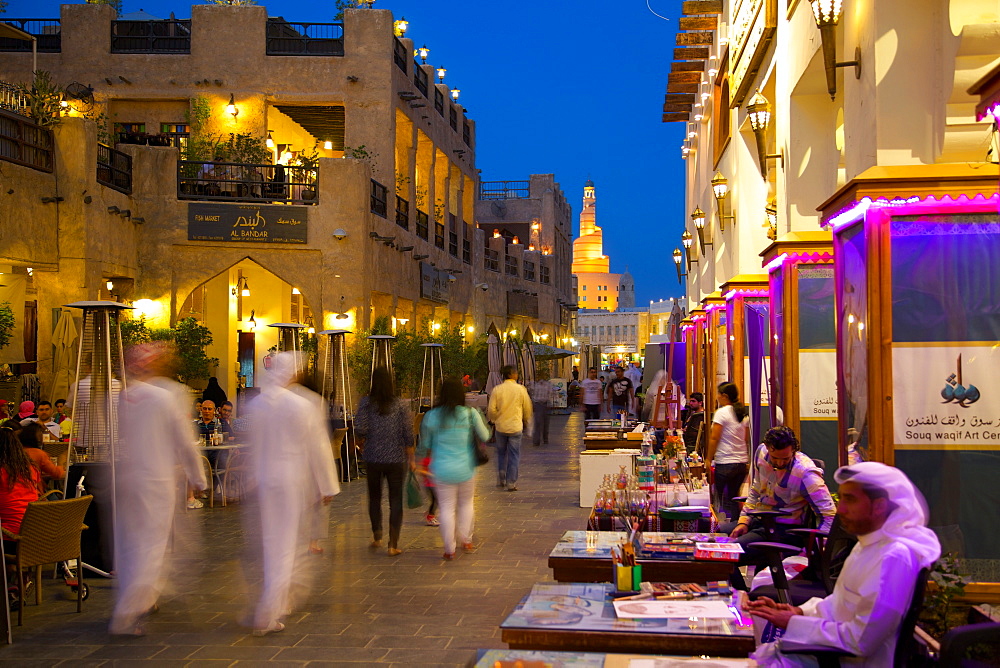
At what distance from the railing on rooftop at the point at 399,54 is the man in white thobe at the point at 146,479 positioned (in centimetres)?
2097

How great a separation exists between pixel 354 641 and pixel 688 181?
26.1 metres

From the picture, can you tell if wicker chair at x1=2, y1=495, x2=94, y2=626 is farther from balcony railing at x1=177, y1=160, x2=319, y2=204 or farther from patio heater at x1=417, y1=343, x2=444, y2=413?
balcony railing at x1=177, y1=160, x2=319, y2=204

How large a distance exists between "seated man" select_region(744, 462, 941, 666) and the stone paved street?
1500mm

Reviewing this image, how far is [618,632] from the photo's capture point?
394 centimetres

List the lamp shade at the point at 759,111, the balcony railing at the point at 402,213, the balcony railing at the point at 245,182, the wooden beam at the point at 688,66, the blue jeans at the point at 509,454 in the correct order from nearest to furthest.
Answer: the lamp shade at the point at 759,111 < the blue jeans at the point at 509,454 < the balcony railing at the point at 245,182 < the wooden beam at the point at 688,66 < the balcony railing at the point at 402,213

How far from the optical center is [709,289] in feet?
75.0

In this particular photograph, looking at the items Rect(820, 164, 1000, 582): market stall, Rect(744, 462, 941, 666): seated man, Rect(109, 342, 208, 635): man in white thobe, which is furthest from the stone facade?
Rect(744, 462, 941, 666): seated man

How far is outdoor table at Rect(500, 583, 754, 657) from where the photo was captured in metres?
3.87

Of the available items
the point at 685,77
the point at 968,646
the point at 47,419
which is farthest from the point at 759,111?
the point at 685,77

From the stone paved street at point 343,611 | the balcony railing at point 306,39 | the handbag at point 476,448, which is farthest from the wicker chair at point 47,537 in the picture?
the balcony railing at point 306,39

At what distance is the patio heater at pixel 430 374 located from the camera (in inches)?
873

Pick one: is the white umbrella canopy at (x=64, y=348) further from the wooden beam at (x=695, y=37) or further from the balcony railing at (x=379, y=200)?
the wooden beam at (x=695, y=37)

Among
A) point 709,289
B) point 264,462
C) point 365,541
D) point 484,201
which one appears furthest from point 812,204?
point 484,201

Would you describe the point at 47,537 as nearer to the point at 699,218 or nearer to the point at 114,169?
the point at 114,169
